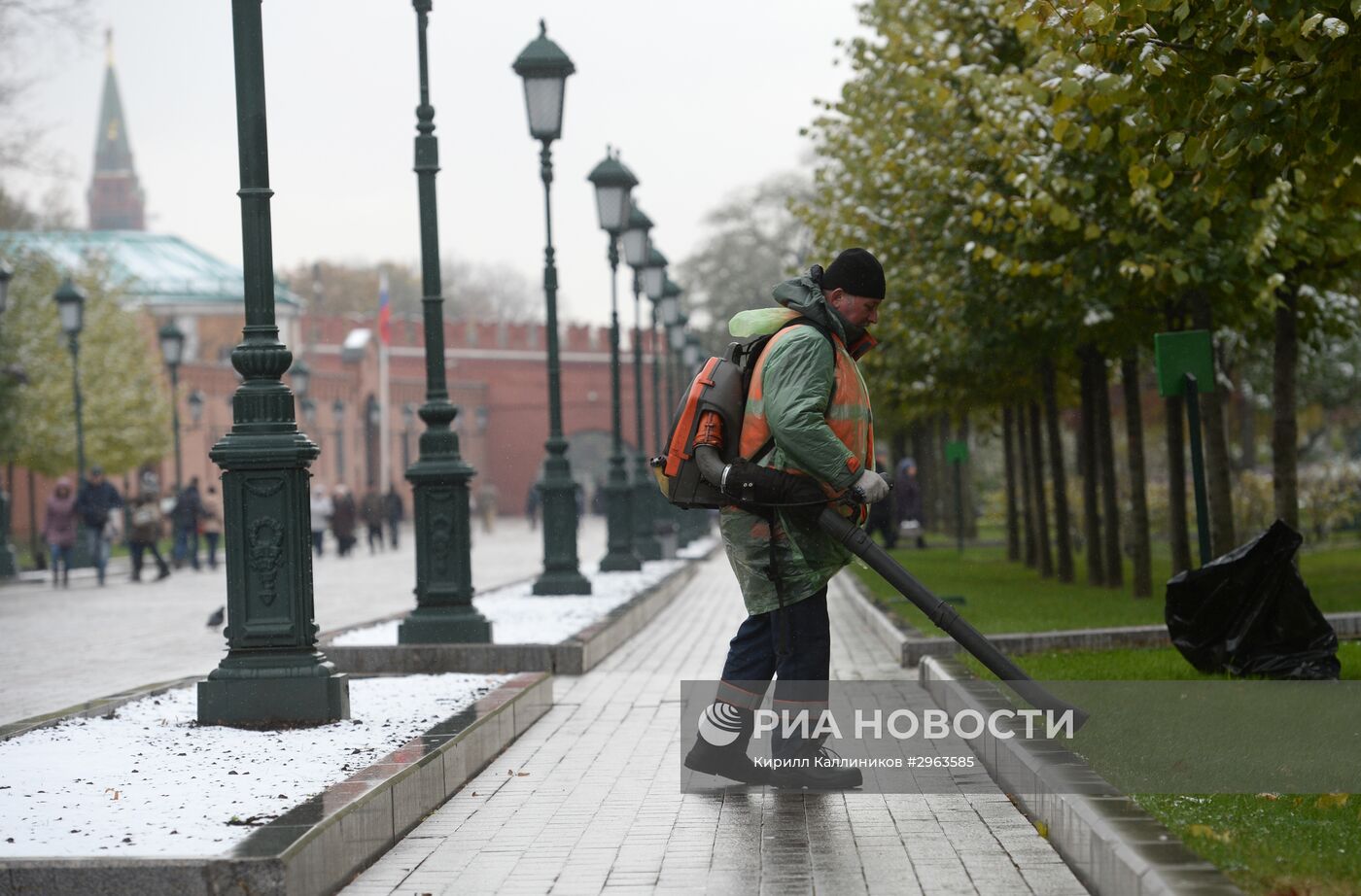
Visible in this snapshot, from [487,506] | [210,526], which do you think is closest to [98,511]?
[210,526]

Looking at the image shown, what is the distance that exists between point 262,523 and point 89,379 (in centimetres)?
4978

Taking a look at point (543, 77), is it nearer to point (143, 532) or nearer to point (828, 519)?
point (828, 519)

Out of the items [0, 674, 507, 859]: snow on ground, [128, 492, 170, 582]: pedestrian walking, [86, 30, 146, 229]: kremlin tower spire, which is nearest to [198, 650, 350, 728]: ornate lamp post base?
[0, 674, 507, 859]: snow on ground

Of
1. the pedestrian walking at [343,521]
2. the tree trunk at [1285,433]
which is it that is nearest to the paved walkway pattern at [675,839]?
the tree trunk at [1285,433]

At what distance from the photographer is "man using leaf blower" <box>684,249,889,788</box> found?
6.91 meters

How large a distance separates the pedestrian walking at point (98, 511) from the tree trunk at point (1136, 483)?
16997mm

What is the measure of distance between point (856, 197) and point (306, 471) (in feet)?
48.4

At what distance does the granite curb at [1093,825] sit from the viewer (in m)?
4.83

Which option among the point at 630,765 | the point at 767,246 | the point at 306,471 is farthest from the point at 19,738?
the point at 767,246

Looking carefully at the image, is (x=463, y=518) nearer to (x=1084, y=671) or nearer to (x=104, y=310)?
(x=1084, y=671)

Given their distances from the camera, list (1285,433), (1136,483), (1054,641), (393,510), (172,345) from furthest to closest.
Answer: (393,510)
(172,345)
(1136,483)
(1285,433)
(1054,641)

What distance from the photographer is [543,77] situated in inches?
670

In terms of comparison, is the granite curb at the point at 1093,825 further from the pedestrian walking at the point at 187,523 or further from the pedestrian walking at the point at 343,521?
the pedestrian walking at the point at 343,521

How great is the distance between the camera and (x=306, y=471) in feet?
28.4
